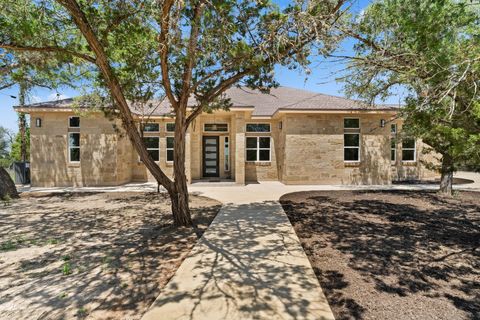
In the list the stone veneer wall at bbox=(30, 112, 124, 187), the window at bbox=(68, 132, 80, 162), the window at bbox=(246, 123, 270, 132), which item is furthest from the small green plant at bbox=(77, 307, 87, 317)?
the window at bbox=(246, 123, 270, 132)

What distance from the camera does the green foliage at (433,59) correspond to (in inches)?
156

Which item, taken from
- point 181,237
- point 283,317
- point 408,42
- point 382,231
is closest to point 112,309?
point 283,317

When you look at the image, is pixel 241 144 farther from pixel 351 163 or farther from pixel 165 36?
pixel 165 36

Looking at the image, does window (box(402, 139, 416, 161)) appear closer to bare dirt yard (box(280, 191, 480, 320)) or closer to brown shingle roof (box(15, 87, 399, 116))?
brown shingle roof (box(15, 87, 399, 116))

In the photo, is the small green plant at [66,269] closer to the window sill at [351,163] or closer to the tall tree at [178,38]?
the tall tree at [178,38]

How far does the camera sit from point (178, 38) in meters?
4.72

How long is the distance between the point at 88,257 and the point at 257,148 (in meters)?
11.3

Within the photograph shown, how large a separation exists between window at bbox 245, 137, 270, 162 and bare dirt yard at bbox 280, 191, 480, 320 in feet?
22.3

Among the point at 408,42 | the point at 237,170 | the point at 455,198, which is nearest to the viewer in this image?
the point at 408,42

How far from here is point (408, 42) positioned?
579 cm

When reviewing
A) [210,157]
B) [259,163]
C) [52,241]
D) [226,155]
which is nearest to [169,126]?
[210,157]

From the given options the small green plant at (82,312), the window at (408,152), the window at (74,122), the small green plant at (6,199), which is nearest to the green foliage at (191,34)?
the small green plant at (82,312)

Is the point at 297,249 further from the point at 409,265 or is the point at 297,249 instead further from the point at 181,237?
the point at 181,237

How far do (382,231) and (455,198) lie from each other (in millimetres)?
6007
